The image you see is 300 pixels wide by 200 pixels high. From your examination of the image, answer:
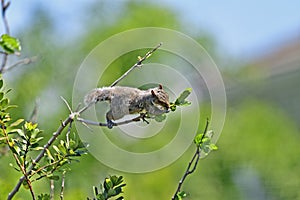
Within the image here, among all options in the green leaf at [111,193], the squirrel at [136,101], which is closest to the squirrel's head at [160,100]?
the squirrel at [136,101]

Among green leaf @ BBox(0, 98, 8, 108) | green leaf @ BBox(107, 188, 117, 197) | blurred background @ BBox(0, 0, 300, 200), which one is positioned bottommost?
green leaf @ BBox(107, 188, 117, 197)

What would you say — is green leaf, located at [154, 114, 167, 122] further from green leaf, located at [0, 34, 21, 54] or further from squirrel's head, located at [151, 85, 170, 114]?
green leaf, located at [0, 34, 21, 54]

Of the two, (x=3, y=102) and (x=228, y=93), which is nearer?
(x=3, y=102)

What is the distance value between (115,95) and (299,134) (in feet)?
15.0

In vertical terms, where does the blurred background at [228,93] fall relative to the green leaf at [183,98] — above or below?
above

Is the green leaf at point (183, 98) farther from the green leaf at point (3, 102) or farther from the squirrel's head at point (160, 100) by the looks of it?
the green leaf at point (3, 102)

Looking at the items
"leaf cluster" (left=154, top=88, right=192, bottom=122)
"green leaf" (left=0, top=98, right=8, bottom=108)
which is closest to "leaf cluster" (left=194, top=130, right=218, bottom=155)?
"leaf cluster" (left=154, top=88, right=192, bottom=122)

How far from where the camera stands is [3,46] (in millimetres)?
637

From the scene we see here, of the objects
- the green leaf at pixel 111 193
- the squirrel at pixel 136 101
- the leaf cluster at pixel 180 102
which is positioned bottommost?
the green leaf at pixel 111 193

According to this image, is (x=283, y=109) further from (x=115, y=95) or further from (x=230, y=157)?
(x=115, y=95)

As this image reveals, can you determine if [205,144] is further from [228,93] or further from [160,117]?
[228,93]

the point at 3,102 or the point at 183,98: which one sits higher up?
the point at 183,98

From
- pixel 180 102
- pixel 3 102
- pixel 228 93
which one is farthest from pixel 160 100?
pixel 228 93

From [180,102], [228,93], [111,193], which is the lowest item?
[111,193]
